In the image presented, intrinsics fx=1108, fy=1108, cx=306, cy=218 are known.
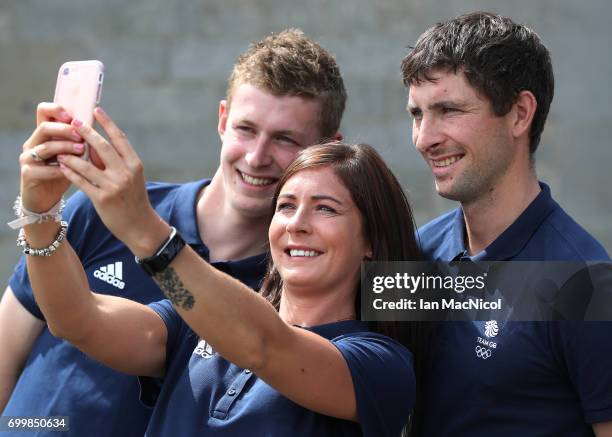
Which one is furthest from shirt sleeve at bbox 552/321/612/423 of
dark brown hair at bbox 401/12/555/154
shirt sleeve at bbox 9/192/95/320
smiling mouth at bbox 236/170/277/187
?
shirt sleeve at bbox 9/192/95/320

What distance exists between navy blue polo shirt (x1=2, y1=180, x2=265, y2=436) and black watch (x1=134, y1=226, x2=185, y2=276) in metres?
0.87

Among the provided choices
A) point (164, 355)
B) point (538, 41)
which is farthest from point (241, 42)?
point (164, 355)

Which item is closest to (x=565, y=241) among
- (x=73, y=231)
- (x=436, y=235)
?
(x=436, y=235)

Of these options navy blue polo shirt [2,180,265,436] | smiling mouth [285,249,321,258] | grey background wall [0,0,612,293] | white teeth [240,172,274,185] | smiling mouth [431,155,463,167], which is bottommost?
navy blue polo shirt [2,180,265,436]

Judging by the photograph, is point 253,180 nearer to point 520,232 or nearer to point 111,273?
point 111,273

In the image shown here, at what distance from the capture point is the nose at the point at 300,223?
2.47 m

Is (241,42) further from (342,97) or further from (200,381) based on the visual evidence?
(200,381)

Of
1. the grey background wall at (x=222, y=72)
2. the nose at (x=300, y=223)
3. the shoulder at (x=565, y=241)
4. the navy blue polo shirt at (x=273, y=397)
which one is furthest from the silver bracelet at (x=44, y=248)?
the grey background wall at (x=222, y=72)

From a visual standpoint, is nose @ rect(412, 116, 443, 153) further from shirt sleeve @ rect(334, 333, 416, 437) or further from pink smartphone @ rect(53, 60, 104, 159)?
pink smartphone @ rect(53, 60, 104, 159)

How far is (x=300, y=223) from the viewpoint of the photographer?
2475mm

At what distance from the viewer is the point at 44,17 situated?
19.9 ft

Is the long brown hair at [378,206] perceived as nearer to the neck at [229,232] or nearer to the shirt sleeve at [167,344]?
the shirt sleeve at [167,344]

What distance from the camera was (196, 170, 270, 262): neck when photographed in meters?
3.04

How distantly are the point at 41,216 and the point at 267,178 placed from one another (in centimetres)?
97
